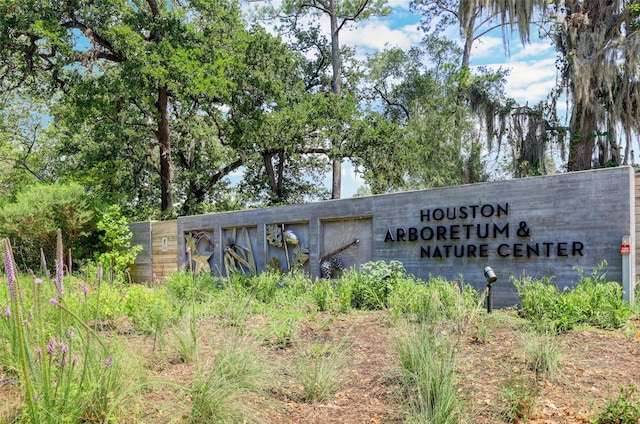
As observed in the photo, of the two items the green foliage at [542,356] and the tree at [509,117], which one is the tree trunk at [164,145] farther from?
the green foliage at [542,356]

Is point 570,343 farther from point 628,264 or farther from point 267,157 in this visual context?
point 267,157

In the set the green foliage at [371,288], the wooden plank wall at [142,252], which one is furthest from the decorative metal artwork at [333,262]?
the wooden plank wall at [142,252]

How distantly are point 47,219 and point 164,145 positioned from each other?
13.3 ft

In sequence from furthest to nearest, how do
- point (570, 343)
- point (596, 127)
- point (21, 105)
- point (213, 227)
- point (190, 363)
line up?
point (21, 105), point (213, 227), point (596, 127), point (570, 343), point (190, 363)

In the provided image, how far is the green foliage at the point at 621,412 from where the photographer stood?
2705mm

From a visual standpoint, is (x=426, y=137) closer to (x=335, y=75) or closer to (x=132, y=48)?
(x=335, y=75)

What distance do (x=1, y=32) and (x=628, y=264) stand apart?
46.7 ft

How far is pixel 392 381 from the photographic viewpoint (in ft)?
11.2

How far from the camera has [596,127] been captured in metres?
10.8

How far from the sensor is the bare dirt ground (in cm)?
288

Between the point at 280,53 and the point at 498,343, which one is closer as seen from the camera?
the point at 498,343

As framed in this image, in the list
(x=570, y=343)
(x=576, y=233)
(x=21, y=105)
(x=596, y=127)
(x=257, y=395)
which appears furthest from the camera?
(x=21, y=105)

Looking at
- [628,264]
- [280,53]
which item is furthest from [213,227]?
[628,264]

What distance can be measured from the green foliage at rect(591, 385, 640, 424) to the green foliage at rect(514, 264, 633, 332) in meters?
1.75
